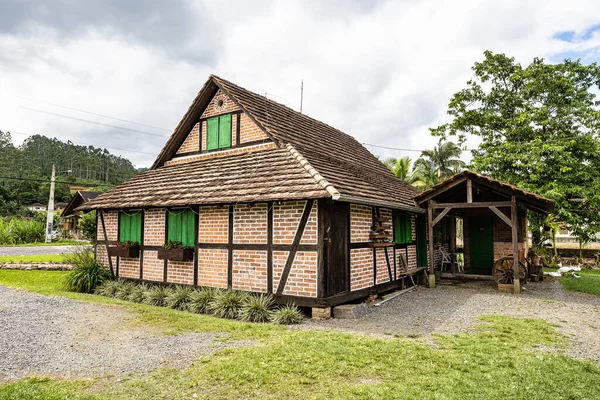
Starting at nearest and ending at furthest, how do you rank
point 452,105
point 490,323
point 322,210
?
point 490,323
point 322,210
point 452,105

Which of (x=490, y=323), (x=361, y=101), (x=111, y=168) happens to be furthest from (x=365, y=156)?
(x=111, y=168)

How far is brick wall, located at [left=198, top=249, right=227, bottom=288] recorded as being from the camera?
8977 millimetres

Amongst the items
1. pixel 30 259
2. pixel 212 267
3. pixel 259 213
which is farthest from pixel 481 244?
pixel 30 259

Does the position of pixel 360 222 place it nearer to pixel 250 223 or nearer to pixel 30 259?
pixel 250 223

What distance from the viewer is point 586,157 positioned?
15.7 meters

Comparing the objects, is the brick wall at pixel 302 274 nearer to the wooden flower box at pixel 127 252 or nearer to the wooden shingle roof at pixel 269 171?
the wooden shingle roof at pixel 269 171

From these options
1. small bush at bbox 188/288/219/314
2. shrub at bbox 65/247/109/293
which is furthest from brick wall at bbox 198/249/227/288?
shrub at bbox 65/247/109/293

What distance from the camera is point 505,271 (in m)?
10.9

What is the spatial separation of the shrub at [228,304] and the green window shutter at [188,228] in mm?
2025

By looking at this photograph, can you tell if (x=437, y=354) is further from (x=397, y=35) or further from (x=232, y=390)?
Answer: (x=397, y=35)

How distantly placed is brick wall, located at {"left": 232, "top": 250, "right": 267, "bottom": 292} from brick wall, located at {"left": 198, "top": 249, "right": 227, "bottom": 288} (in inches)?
13.2

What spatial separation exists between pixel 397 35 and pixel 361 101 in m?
8.16

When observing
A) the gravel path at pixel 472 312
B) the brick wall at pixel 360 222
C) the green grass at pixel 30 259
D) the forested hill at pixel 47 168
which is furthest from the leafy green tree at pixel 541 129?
the forested hill at pixel 47 168

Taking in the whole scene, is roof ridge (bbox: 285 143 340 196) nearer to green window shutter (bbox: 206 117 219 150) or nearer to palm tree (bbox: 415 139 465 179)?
green window shutter (bbox: 206 117 219 150)
